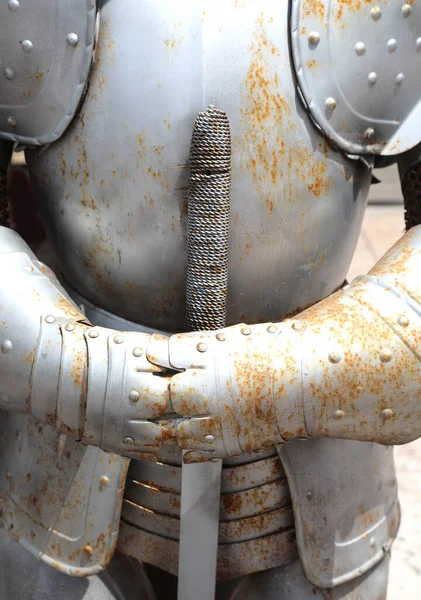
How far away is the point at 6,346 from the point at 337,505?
1.43 feet

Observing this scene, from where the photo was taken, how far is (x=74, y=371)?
2.74 feet

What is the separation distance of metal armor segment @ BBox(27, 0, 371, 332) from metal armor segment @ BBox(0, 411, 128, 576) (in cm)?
18

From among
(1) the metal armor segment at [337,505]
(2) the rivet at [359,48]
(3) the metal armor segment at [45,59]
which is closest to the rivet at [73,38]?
(3) the metal armor segment at [45,59]

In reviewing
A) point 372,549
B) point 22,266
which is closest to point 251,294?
point 22,266

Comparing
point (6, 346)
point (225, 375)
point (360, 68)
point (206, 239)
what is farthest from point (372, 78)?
point (6, 346)

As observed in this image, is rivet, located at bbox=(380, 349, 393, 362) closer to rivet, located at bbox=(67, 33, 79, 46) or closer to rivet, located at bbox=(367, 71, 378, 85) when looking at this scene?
rivet, located at bbox=(367, 71, 378, 85)

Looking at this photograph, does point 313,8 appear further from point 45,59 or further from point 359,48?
point 45,59

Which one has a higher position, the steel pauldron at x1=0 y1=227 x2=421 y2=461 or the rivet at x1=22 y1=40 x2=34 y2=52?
the rivet at x1=22 y1=40 x2=34 y2=52

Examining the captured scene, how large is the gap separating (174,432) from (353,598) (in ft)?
1.31

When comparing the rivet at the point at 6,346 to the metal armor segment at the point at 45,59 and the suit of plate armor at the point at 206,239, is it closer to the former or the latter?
the suit of plate armor at the point at 206,239

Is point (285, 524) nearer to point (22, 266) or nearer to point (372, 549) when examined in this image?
point (372, 549)

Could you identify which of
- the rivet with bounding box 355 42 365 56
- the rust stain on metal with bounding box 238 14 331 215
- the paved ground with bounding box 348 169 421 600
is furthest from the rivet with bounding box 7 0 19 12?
the paved ground with bounding box 348 169 421 600

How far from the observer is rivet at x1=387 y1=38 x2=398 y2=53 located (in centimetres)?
89

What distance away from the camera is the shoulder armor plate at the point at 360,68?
33.7 inches
